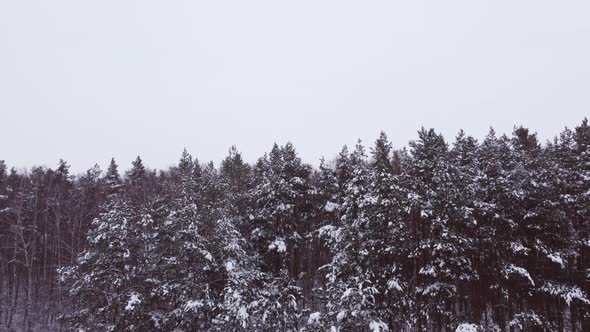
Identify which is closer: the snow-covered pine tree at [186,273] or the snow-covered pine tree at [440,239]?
the snow-covered pine tree at [440,239]

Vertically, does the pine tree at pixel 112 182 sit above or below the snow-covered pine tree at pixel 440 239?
above

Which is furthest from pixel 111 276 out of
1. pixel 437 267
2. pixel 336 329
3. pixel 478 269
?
pixel 478 269

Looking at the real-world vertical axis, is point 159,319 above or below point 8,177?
below

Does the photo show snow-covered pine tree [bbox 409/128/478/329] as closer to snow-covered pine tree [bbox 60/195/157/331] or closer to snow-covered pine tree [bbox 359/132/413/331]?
snow-covered pine tree [bbox 359/132/413/331]

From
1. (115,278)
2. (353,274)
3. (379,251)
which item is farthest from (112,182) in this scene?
(379,251)

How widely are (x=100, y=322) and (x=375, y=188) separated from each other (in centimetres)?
1731

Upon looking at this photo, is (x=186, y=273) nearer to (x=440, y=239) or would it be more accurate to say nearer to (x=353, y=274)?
(x=353, y=274)

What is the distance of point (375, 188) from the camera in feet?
86.3

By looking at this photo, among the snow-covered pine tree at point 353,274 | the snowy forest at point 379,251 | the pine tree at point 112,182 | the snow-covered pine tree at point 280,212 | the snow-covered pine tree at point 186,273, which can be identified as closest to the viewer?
the snow-covered pine tree at point 353,274

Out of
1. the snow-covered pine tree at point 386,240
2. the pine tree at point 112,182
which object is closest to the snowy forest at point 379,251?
the snow-covered pine tree at point 386,240

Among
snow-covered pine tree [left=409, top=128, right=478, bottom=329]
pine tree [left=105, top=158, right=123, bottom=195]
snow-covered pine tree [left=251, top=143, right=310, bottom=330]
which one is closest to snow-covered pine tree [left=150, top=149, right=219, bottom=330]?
snow-covered pine tree [left=251, top=143, right=310, bottom=330]

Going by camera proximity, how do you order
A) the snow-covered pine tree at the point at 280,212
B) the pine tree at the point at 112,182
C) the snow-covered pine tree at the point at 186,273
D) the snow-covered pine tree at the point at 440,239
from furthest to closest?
the pine tree at the point at 112,182, the snow-covered pine tree at the point at 280,212, the snow-covered pine tree at the point at 186,273, the snow-covered pine tree at the point at 440,239

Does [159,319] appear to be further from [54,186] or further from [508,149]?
[54,186]

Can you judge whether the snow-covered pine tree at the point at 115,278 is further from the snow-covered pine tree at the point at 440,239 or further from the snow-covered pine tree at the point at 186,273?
the snow-covered pine tree at the point at 440,239
